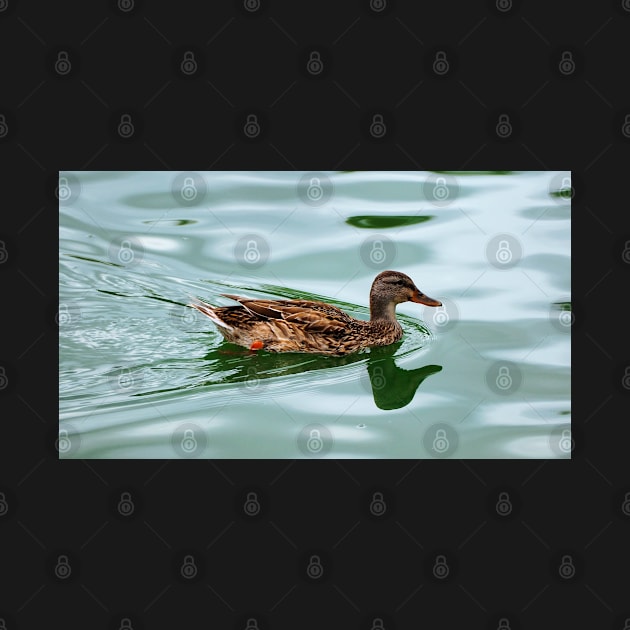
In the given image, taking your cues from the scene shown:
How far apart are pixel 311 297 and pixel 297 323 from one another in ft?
2.39

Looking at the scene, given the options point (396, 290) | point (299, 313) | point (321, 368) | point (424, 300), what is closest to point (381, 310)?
point (396, 290)

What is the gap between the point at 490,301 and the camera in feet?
41.6

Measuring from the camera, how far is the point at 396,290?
12.9 m

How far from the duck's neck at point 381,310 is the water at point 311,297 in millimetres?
297

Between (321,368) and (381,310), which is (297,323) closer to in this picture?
(321,368)

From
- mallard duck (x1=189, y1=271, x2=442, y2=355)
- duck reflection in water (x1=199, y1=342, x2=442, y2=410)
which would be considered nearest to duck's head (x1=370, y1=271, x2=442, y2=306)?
mallard duck (x1=189, y1=271, x2=442, y2=355)

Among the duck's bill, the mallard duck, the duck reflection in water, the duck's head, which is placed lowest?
the duck reflection in water

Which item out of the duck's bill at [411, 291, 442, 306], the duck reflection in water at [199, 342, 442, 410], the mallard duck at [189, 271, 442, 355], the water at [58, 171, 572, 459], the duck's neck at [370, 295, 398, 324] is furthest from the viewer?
the duck's neck at [370, 295, 398, 324]

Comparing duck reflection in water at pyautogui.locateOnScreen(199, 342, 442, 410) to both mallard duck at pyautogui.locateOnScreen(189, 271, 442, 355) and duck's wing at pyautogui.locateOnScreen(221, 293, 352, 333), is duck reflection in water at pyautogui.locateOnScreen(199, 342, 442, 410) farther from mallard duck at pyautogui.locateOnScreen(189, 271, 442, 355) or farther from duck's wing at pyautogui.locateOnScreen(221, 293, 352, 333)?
duck's wing at pyautogui.locateOnScreen(221, 293, 352, 333)

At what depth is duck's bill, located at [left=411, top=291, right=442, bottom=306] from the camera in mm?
12719

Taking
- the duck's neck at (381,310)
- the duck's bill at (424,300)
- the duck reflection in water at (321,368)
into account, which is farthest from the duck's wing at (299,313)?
the duck's bill at (424,300)

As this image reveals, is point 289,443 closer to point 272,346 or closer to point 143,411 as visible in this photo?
point 143,411

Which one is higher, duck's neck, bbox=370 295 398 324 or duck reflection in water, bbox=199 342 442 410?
duck's neck, bbox=370 295 398 324

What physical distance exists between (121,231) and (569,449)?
5.25 m
